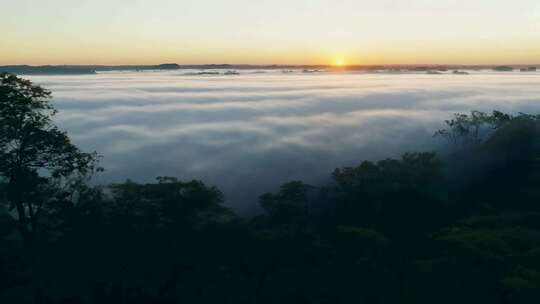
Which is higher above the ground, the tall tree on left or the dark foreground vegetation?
the tall tree on left

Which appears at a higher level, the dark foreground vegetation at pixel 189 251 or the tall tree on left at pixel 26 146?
the tall tree on left at pixel 26 146

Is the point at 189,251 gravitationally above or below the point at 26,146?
below

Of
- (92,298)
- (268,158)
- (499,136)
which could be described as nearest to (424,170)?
(499,136)

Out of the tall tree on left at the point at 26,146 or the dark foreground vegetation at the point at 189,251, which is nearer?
the dark foreground vegetation at the point at 189,251

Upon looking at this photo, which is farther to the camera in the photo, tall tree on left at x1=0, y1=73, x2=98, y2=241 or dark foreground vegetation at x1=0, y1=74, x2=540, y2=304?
tall tree on left at x1=0, y1=73, x2=98, y2=241

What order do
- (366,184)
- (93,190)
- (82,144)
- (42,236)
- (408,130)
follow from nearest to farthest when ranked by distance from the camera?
(42,236) < (93,190) < (366,184) < (82,144) < (408,130)

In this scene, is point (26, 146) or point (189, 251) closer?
point (189, 251)

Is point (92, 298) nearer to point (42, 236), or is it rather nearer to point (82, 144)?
point (42, 236)

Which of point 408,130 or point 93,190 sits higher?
point 93,190
